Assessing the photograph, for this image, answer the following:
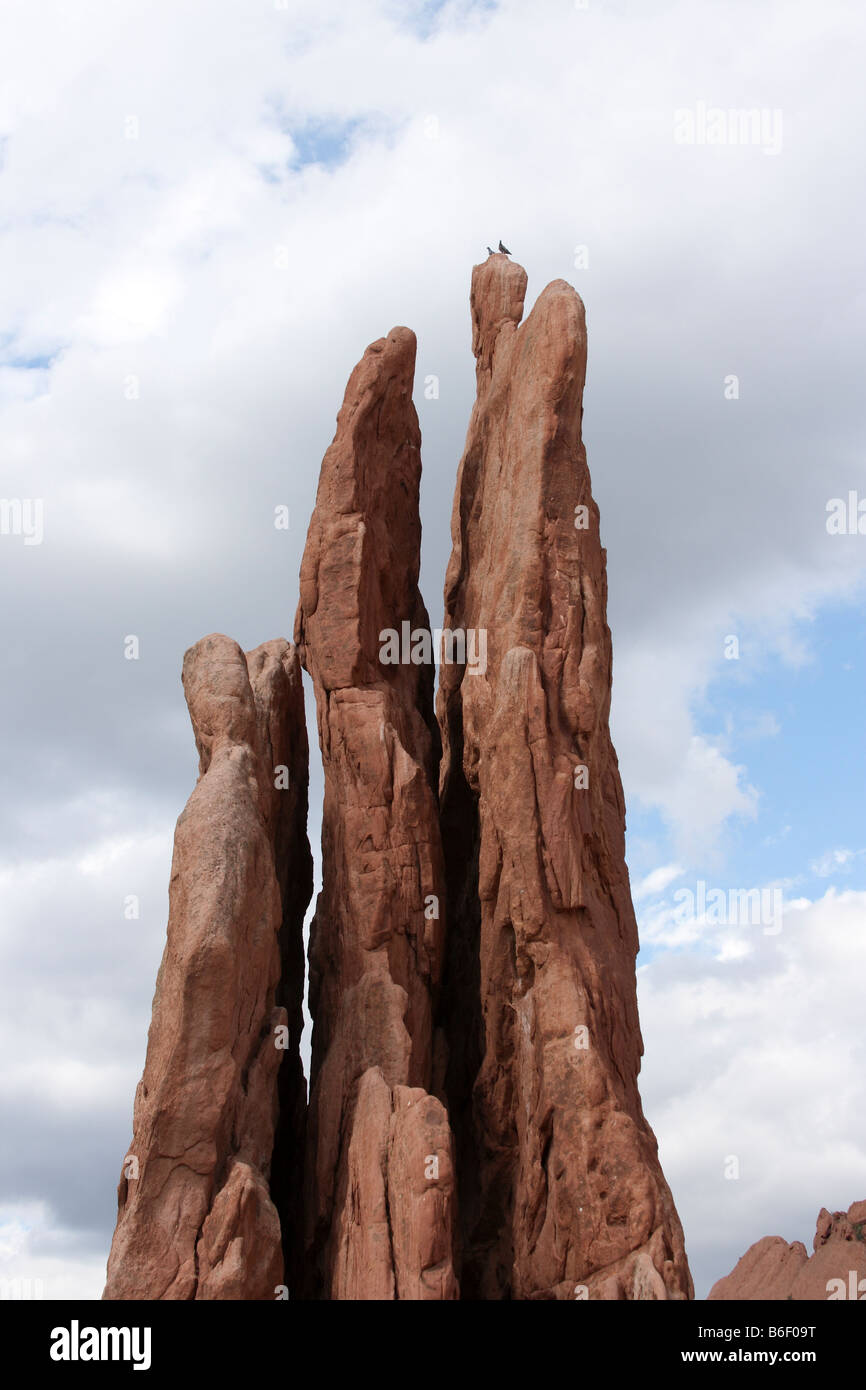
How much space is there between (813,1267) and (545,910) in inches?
520

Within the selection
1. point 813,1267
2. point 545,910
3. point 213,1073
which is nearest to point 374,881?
point 545,910

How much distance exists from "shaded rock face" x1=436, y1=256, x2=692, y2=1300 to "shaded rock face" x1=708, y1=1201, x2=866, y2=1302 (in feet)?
32.1

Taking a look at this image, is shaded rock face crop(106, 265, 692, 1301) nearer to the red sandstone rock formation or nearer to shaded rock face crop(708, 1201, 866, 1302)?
the red sandstone rock formation

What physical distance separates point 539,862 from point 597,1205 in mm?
4724

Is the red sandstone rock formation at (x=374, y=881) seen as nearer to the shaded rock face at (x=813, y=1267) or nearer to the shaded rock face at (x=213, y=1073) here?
the shaded rock face at (x=213, y=1073)

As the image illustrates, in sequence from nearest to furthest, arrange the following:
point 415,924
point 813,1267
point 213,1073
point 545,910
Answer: point 213,1073 → point 545,910 → point 415,924 → point 813,1267

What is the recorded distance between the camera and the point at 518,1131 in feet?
79.2

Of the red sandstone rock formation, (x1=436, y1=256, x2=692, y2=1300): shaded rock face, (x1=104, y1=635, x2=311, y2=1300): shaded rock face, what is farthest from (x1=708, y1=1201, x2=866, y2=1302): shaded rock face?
(x1=104, y1=635, x2=311, y2=1300): shaded rock face

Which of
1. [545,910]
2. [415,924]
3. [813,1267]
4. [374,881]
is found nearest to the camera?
[545,910]

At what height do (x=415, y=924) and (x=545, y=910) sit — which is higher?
(x=415, y=924)

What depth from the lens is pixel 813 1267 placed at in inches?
1281

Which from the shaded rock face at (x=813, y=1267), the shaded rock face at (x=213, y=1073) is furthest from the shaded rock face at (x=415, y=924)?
the shaded rock face at (x=813, y=1267)

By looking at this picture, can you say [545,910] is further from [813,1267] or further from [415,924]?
[813,1267]

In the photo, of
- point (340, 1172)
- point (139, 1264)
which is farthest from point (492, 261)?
point (139, 1264)
